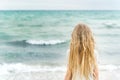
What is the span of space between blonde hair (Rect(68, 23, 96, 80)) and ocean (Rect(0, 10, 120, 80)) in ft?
2.45

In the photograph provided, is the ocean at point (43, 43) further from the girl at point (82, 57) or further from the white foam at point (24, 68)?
the girl at point (82, 57)

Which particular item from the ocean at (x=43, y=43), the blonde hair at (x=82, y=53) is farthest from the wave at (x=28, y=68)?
the blonde hair at (x=82, y=53)

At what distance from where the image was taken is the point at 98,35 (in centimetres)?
304

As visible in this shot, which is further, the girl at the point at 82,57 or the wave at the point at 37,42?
the wave at the point at 37,42

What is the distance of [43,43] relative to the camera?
2.99 metres

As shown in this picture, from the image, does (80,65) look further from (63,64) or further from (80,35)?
(63,64)

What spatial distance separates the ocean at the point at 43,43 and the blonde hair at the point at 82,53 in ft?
2.45

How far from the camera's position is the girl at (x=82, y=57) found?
2188 millimetres

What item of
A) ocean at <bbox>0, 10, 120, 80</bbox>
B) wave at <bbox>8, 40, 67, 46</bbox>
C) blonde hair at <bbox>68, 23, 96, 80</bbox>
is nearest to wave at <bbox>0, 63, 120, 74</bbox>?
ocean at <bbox>0, 10, 120, 80</bbox>

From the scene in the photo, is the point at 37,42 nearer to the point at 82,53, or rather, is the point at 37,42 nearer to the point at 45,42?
the point at 45,42

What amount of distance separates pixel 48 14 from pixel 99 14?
1.79ft

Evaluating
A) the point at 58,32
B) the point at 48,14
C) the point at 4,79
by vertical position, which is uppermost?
the point at 48,14

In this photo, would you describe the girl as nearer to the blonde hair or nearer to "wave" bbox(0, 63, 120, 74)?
the blonde hair
